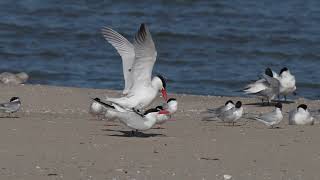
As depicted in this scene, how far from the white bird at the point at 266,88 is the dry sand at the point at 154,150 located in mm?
2406

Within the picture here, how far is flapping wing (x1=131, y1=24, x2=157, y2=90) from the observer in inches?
425

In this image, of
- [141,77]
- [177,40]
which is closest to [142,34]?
[141,77]

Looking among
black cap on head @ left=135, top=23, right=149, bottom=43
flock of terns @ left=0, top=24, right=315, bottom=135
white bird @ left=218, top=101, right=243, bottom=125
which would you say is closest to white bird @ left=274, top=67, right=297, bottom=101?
flock of terns @ left=0, top=24, right=315, bottom=135

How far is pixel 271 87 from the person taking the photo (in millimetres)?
14617

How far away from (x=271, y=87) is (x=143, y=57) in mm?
4024

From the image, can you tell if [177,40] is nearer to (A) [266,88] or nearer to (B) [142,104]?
(A) [266,88]

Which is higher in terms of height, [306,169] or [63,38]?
[306,169]

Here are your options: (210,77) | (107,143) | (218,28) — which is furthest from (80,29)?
(107,143)

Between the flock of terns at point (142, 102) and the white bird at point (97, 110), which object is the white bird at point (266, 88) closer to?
the flock of terns at point (142, 102)

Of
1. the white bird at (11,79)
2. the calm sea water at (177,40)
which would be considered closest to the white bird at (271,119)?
the calm sea water at (177,40)

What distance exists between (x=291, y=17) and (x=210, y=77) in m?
8.26

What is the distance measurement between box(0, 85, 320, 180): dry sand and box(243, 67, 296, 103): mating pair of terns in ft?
7.94

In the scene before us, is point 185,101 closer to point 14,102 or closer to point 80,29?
point 14,102

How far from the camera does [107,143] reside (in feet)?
30.3
